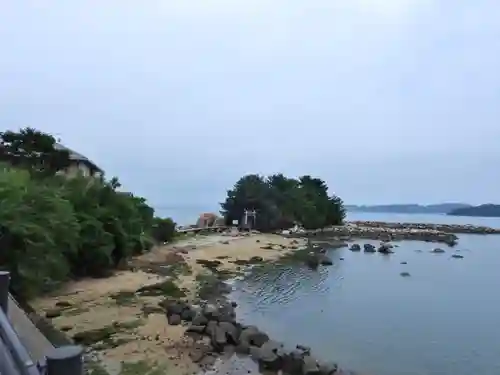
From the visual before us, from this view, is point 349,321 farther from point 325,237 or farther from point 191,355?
point 325,237

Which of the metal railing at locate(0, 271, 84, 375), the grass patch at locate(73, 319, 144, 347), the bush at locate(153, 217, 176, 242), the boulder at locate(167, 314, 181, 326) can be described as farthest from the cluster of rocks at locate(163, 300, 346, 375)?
the bush at locate(153, 217, 176, 242)

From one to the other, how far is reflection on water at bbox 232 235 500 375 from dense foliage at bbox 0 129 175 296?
264 inches

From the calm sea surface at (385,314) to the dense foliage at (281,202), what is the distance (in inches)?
911

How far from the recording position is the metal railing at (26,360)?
2.47 metres

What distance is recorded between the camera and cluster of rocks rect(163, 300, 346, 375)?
11.3 metres

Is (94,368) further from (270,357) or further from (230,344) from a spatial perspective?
(270,357)

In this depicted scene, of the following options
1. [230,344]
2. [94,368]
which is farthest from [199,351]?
[94,368]

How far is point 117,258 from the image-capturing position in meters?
23.2

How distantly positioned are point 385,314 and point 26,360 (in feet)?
61.8

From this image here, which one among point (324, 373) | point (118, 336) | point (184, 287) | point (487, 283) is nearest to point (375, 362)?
point (324, 373)

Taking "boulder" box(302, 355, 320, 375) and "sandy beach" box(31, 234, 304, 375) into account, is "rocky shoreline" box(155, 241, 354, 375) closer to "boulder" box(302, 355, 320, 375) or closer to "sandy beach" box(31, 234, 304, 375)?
"boulder" box(302, 355, 320, 375)

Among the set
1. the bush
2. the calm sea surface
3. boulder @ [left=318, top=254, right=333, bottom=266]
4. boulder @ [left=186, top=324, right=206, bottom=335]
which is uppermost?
the bush

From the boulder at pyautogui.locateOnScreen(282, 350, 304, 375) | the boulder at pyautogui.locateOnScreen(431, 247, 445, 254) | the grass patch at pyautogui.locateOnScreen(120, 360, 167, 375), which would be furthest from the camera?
the boulder at pyautogui.locateOnScreen(431, 247, 445, 254)

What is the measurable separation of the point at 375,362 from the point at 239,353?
4.06 m
